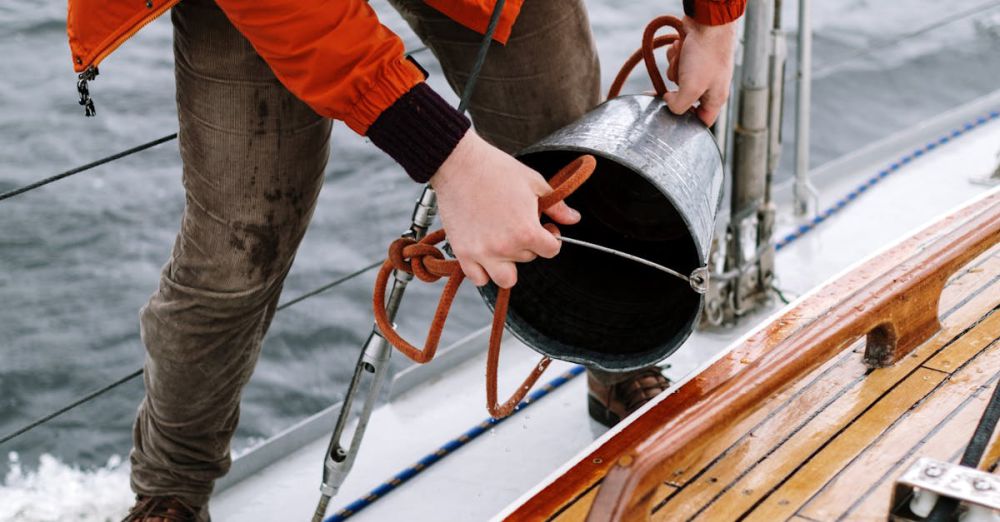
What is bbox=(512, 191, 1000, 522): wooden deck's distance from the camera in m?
1.22

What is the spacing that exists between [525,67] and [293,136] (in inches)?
15.0

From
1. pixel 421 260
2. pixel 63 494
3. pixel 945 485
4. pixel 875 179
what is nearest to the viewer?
pixel 945 485

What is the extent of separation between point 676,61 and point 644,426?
21.4 inches

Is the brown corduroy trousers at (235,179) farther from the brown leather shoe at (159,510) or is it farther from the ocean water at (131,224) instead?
the ocean water at (131,224)

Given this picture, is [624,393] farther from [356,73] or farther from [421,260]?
[356,73]

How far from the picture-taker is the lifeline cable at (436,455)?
1.77m

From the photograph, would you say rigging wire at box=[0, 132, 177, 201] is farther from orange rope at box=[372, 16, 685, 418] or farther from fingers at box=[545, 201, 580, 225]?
fingers at box=[545, 201, 580, 225]

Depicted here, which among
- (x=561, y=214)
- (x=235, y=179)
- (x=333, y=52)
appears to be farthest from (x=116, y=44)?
(x=561, y=214)

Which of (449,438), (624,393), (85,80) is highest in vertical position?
(85,80)

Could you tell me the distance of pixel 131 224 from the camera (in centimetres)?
366

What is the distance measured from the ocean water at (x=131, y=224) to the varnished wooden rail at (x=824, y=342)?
1148mm

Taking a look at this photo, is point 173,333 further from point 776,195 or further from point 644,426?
point 776,195

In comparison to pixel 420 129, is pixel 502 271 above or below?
below

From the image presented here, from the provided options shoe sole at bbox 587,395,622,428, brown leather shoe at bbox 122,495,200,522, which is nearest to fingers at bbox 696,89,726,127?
shoe sole at bbox 587,395,622,428
